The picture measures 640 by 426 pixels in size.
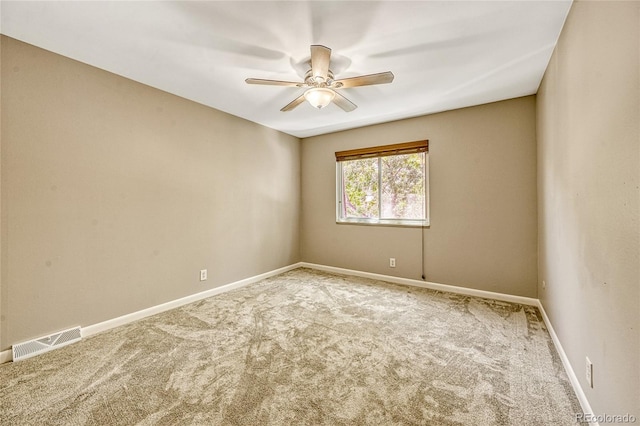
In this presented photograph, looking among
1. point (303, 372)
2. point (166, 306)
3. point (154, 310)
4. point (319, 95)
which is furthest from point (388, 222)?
point (154, 310)

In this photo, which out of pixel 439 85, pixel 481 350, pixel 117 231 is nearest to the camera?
pixel 481 350

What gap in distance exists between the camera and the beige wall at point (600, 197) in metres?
1.06

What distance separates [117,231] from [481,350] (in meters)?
3.47

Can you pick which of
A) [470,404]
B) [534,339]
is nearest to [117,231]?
[470,404]

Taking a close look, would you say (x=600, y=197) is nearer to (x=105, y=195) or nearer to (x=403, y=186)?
(x=403, y=186)

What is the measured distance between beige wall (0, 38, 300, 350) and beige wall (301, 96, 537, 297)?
7.01 ft

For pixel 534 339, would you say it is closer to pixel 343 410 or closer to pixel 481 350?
pixel 481 350

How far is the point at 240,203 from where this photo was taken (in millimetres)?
3938

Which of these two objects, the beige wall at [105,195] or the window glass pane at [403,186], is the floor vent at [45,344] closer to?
the beige wall at [105,195]

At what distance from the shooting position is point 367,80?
2.15 meters

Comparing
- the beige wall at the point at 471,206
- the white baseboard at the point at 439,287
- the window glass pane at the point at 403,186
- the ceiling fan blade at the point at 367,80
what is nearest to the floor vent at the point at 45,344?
the ceiling fan blade at the point at 367,80

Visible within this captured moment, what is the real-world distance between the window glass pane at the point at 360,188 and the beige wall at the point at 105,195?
1.71m

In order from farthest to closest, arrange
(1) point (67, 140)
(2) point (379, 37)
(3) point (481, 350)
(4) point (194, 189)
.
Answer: (4) point (194, 189)
(1) point (67, 140)
(3) point (481, 350)
(2) point (379, 37)

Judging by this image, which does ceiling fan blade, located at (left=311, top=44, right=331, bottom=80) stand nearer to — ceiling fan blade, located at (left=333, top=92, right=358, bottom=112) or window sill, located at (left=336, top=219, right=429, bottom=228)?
ceiling fan blade, located at (left=333, top=92, right=358, bottom=112)
